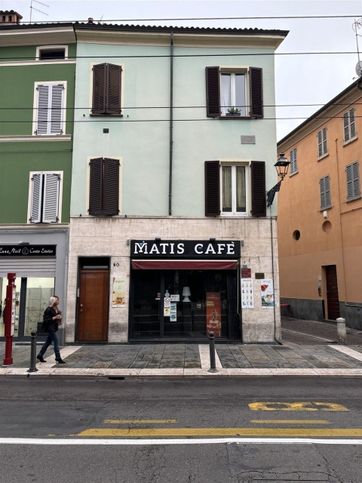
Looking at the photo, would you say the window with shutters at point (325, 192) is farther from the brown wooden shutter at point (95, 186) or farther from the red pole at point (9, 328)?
the red pole at point (9, 328)

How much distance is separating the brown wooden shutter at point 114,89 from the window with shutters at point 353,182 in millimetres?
10846

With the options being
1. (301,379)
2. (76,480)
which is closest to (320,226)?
(301,379)

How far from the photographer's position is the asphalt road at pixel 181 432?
14.8 ft

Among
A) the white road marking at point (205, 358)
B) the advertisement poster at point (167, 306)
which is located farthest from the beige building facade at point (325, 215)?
the advertisement poster at point (167, 306)

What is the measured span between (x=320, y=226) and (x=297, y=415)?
16.7 metres

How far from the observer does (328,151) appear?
21453 mm

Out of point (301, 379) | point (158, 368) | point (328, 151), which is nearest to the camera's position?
point (301, 379)

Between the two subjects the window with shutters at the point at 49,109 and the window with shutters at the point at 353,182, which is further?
the window with shutters at the point at 353,182

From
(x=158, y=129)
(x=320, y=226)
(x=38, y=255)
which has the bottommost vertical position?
(x=38, y=255)

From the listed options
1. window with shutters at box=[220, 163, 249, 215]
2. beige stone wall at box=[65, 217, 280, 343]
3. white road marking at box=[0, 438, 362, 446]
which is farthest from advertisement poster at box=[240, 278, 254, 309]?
white road marking at box=[0, 438, 362, 446]

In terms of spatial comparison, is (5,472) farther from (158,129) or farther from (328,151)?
(328,151)

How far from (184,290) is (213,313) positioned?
1234mm

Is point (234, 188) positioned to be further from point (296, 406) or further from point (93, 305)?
point (296, 406)

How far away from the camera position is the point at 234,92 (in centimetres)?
1527
